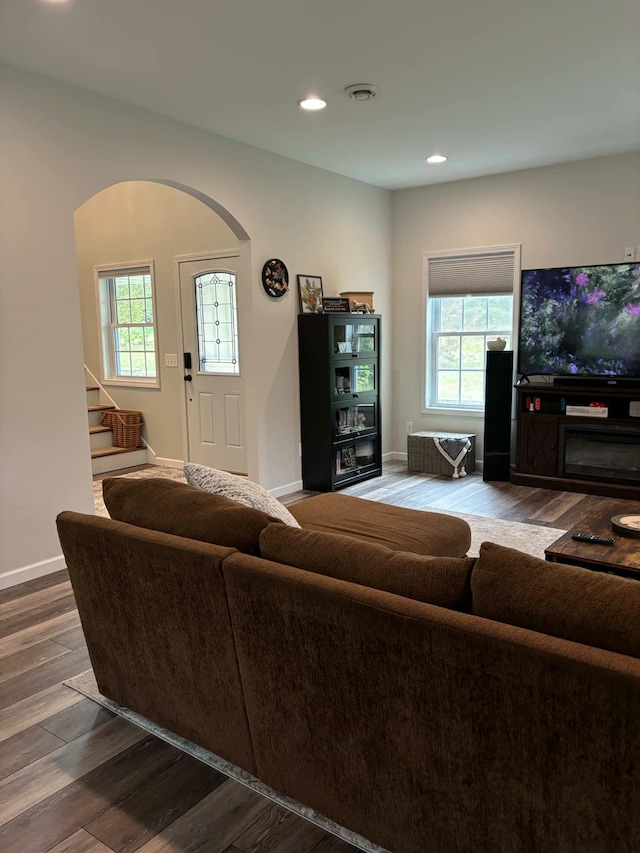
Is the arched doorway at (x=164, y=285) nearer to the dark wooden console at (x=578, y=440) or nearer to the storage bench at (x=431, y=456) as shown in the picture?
the storage bench at (x=431, y=456)

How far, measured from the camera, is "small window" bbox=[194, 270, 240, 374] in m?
5.87

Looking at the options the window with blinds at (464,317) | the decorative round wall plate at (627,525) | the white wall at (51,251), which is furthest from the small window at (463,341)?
the decorative round wall plate at (627,525)

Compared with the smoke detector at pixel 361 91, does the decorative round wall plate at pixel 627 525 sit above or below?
below

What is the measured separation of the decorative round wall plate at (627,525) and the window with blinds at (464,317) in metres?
3.31

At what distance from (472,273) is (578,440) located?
1.93 m

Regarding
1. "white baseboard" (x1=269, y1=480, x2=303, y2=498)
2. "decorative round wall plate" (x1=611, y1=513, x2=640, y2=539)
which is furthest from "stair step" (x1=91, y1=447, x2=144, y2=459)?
"decorative round wall plate" (x1=611, y1=513, x2=640, y2=539)

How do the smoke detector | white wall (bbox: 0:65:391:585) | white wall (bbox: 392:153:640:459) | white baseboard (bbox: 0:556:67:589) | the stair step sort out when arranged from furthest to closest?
the stair step
white wall (bbox: 392:153:640:459)
the smoke detector
white baseboard (bbox: 0:556:67:589)
white wall (bbox: 0:65:391:585)

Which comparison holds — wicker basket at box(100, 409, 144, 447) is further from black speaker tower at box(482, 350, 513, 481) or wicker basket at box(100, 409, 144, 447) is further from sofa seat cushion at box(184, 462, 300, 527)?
sofa seat cushion at box(184, 462, 300, 527)

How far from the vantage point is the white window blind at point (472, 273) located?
5965 mm

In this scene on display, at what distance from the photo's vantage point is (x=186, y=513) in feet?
6.56

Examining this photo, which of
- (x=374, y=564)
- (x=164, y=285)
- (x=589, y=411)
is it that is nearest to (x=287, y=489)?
(x=164, y=285)

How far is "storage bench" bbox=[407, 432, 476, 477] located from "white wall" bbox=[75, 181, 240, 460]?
232cm

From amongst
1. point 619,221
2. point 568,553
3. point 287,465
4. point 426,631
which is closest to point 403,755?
point 426,631

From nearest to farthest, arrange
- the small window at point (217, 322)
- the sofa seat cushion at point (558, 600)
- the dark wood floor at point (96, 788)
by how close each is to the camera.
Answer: the sofa seat cushion at point (558, 600)
the dark wood floor at point (96, 788)
the small window at point (217, 322)
